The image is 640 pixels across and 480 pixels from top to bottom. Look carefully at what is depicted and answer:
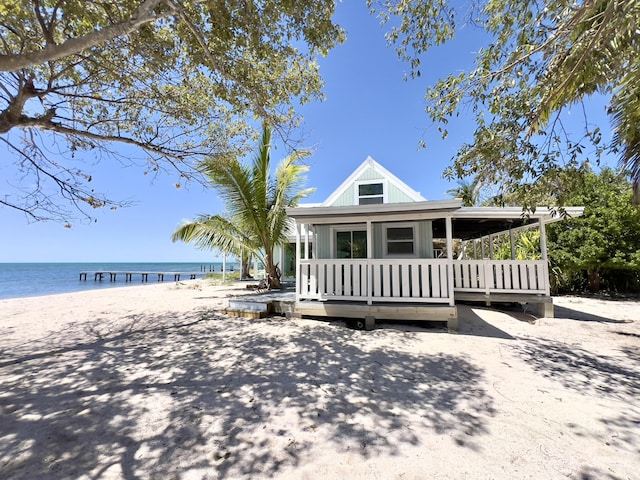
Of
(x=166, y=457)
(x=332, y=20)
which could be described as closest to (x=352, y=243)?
(x=332, y=20)

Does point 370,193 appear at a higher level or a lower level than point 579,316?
higher

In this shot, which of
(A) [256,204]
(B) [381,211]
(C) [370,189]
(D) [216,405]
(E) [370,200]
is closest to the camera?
(D) [216,405]

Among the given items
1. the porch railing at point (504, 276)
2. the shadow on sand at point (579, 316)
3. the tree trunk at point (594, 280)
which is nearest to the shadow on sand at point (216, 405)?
the porch railing at point (504, 276)

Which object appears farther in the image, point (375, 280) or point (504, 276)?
point (504, 276)

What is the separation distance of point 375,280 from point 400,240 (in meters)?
2.65

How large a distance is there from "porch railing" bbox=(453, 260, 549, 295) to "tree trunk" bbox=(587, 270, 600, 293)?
263 inches

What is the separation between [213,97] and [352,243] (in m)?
6.01

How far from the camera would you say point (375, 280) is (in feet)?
23.0

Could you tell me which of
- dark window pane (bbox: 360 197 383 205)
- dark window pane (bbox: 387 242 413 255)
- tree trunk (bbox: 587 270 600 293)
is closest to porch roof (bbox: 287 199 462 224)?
dark window pane (bbox: 387 242 413 255)

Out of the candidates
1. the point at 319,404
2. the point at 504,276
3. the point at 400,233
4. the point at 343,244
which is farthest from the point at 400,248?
the point at 319,404

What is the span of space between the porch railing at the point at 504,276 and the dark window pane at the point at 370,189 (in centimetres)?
545

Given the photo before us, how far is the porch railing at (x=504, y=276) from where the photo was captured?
25.5ft

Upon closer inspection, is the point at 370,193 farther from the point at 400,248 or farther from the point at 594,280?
the point at 594,280

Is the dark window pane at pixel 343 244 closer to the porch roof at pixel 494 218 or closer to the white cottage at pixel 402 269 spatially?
the white cottage at pixel 402 269
